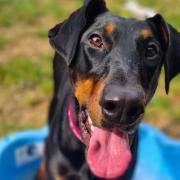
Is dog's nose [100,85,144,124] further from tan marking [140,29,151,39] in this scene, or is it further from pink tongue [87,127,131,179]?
tan marking [140,29,151,39]

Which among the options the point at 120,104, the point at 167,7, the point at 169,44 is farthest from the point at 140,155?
the point at 167,7

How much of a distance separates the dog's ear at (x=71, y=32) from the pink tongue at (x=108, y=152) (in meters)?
0.48

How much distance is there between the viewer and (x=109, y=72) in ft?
8.50

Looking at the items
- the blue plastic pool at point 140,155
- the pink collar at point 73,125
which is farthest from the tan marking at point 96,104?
the blue plastic pool at point 140,155

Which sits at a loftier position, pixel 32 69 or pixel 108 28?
pixel 108 28

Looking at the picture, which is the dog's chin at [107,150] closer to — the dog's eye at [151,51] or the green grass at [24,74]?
the dog's eye at [151,51]

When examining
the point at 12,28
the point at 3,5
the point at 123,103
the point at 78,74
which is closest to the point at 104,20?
the point at 78,74

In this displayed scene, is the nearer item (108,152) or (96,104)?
(96,104)

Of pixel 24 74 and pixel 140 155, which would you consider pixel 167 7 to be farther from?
pixel 140 155

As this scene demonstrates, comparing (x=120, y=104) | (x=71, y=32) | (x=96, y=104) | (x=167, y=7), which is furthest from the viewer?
(x=167, y=7)

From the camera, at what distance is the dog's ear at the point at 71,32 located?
285cm

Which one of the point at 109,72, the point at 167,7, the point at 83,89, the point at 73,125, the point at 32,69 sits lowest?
the point at 167,7

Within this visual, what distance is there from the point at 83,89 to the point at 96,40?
0.99ft

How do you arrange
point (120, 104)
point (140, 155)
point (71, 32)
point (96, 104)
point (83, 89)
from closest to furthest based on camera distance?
1. point (120, 104)
2. point (96, 104)
3. point (83, 89)
4. point (71, 32)
5. point (140, 155)
